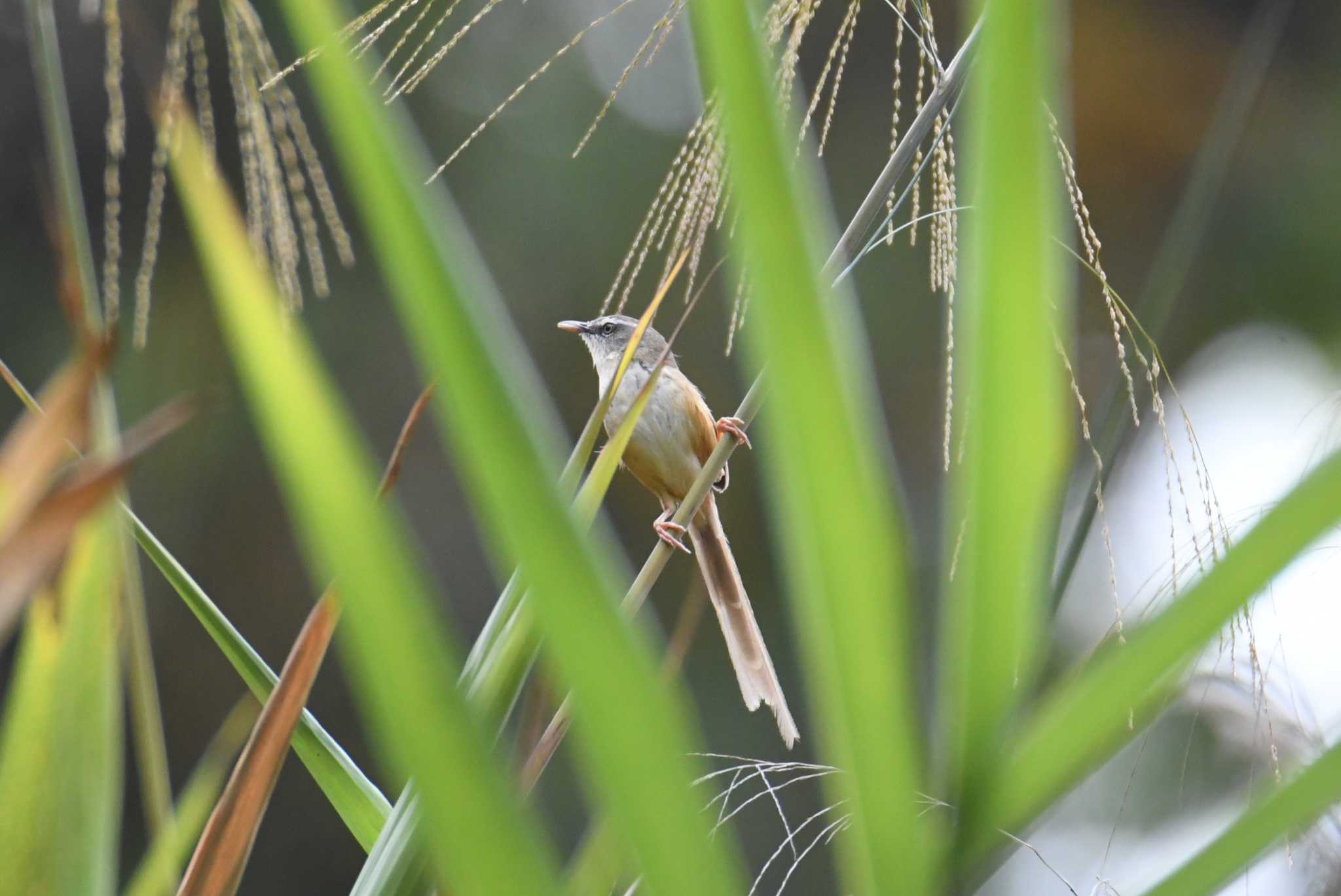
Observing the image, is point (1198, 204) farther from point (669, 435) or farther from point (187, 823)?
point (669, 435)

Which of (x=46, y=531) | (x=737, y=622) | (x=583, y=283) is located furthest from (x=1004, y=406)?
(x=583, y=283)

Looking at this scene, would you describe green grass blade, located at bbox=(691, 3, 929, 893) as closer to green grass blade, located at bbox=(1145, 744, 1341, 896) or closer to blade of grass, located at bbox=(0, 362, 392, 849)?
green grass blade, located at bbox=(1145, 744, 1341, 896)

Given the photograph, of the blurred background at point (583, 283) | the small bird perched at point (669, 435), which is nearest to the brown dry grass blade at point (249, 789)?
the small bird perched at point (669, 435)

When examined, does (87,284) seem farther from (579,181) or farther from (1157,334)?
(579,181)

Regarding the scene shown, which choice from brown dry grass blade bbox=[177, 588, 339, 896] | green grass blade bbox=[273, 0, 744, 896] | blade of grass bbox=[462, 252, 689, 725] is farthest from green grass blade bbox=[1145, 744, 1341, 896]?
brown dry grass blade bbox=[177, 588, 339, 896]

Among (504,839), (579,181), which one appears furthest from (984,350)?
A: (579,181)

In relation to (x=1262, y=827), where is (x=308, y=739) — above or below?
below
